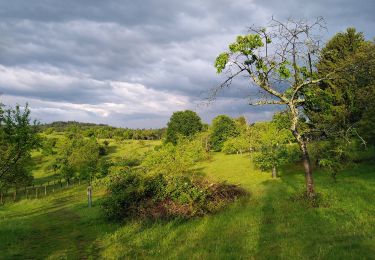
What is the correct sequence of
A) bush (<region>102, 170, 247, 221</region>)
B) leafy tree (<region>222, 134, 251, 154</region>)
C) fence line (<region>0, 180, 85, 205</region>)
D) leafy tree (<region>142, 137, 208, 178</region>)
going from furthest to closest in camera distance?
leafy tree (<region>222, 134, 251, 154</region>) < fence line (<region>0, 180, 85, 205</region>) < leafy tree (<region>142, 137, 208, 178</region>) < bush (<region>102, 170, 247, 221</region>)

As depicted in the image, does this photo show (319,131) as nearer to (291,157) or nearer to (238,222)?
(238,222)

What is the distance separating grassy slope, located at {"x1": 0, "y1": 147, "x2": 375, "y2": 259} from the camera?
12453mm

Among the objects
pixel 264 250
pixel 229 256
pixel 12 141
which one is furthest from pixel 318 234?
pixel 12 141

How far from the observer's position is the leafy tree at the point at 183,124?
12875cm

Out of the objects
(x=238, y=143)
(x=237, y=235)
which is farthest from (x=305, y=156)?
(x=238, y=143)

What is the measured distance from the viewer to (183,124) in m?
130

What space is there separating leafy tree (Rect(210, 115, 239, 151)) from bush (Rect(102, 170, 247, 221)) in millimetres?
88374

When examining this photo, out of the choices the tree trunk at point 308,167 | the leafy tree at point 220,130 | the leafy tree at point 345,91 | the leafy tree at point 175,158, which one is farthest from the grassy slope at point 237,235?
the leafy tree at point 220,130

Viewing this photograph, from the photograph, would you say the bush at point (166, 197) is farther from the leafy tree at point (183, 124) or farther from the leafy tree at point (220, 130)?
the leafy tree at point (183, 124)

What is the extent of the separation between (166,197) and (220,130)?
Result: 96.4 m

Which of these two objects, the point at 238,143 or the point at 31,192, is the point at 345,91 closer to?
the point at 238,143

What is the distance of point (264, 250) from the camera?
1255 centimetres

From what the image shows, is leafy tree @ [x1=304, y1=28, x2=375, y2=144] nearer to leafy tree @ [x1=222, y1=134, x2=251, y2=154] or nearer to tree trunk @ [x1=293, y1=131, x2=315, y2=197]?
tree trunk @ [x1=293, y1=131, x2=315, y2=197]

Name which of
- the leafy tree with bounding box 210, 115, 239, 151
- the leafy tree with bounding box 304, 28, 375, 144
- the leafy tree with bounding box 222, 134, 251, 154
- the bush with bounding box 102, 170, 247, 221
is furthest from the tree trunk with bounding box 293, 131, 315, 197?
the leafy tree with bounding box 210, 115, 239, 151
